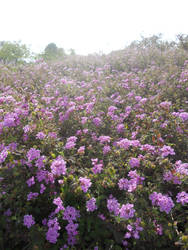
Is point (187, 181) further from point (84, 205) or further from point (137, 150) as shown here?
point (84, 205)

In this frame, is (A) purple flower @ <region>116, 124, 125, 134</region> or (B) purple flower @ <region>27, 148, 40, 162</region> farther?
(A) purple flower @ <region>116, 124, 125, 134</region>

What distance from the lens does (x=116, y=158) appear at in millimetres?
3082

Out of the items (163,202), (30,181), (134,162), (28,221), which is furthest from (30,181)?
(163,202)

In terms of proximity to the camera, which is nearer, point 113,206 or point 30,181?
point 113,206

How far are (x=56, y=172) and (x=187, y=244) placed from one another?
149 cm

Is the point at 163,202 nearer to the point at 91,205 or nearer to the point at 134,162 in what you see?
the point at 134,162

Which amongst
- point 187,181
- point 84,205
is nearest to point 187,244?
point 187,181

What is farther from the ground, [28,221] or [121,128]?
[121,128]

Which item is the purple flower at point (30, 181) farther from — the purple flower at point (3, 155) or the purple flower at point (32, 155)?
the purple flower at point (3, 155)

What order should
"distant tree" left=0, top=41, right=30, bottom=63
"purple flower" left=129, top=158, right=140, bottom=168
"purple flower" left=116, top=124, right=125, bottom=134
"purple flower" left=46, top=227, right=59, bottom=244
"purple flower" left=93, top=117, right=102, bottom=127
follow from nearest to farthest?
"purple flower" left=46, top=227, right=59, bottom=244, "purple flower" left=129, top=158, right=140, bottom=168, "purple flower" left=116, top=124, right=125, bottom=134, "purple flower" left=93, top=117, right=102, bottom=127, "distant tree" left=0, top=41, right=30, bottom=63

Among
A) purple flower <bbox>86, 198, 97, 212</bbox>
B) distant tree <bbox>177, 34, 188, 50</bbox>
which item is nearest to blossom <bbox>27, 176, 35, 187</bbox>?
purple flower <bbox>86, 198, 97, 212</bbox>

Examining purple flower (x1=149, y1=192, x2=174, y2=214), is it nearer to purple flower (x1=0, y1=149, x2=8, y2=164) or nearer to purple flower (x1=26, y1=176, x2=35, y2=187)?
purple flower (x1=26, y1=176, x2=35, y2=187)

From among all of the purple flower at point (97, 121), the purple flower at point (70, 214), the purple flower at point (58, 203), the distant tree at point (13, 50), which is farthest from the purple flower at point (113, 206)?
the distant tree at point (13, 50)

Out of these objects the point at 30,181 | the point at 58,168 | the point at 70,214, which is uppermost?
the point at 58,168
